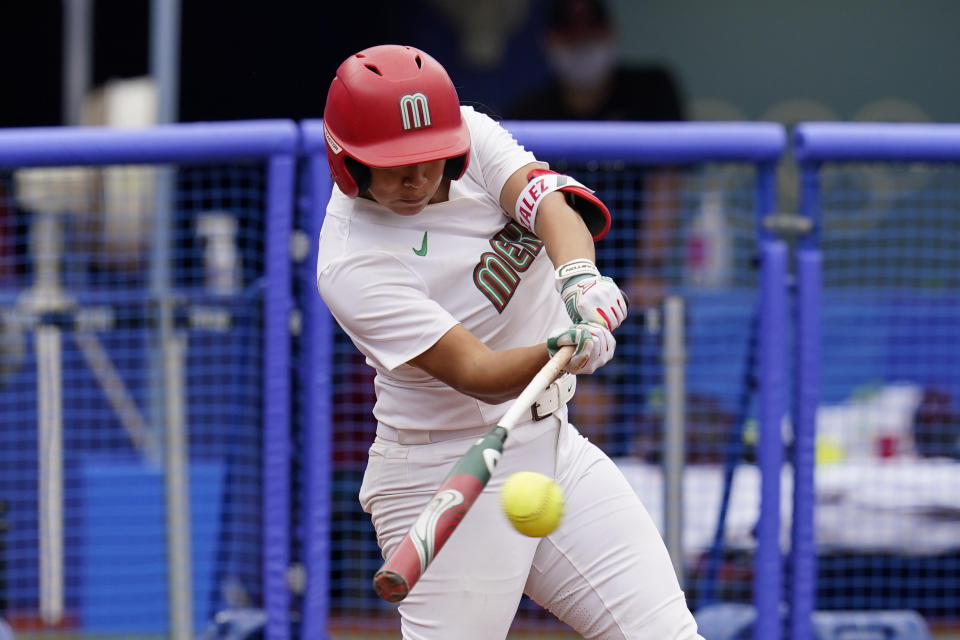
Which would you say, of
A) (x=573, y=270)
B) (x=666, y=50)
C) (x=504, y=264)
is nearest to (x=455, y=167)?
(x=504, y=264)

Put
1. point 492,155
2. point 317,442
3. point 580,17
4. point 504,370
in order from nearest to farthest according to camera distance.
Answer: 1. point 504,370
2. point 492,155
3. point 317,442
4. point 580,17

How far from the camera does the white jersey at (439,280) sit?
2779 mm

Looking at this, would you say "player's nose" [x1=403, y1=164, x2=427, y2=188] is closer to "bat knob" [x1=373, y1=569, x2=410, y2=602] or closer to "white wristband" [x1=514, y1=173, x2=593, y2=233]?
"white wristband" [x1=514, y1=173, x2=593, y2=233]

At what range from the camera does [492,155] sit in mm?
2988

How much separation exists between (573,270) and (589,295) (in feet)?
0.32

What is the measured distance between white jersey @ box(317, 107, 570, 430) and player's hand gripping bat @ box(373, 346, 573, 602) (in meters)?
0.24

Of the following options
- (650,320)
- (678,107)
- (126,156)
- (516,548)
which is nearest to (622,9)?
(678,107)

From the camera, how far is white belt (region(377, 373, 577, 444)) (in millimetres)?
2902

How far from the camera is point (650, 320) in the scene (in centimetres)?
453

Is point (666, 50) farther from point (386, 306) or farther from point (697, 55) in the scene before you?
point (386, 306)

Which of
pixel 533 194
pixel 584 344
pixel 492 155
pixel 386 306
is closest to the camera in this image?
pixel 584 344

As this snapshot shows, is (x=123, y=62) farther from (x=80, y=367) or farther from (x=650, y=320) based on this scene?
(x=650, y=320)

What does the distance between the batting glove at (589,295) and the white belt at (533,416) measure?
0.24m

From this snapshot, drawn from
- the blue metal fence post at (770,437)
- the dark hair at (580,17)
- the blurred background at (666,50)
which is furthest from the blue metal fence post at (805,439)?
the blurred background at (666,50)
